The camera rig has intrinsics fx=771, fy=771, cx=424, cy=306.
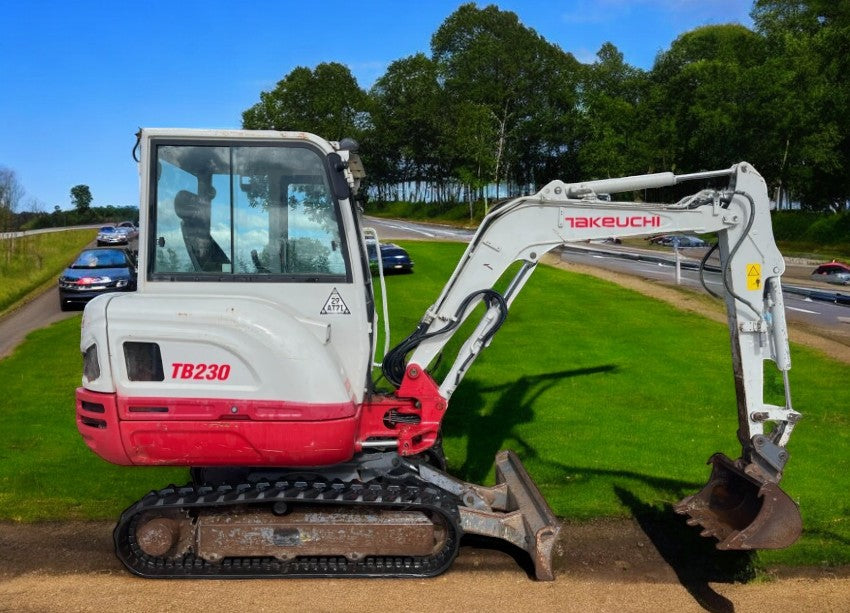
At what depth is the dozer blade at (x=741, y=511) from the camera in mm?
5363

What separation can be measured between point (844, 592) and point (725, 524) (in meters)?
0.93

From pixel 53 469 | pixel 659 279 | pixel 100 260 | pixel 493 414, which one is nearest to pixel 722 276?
pixel 493 414

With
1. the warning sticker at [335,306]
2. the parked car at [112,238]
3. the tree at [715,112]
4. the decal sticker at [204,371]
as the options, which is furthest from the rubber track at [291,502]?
the tree at [715,112]

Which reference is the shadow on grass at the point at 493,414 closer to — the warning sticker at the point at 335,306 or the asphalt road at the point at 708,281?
the warning sticker at the point at 335,306

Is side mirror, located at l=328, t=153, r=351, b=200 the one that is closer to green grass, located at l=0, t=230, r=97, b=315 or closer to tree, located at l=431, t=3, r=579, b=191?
green grass, located at l=0, t=230, r=97, b=315

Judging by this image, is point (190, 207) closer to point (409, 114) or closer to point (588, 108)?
point (588, 108)

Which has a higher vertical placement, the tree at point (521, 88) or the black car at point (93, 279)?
the tree at point (521, 88)

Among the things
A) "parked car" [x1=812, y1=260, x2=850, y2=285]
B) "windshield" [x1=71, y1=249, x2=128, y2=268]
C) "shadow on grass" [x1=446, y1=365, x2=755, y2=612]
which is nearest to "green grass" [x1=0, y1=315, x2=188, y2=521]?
"shadow on grass" [x1=446, y1=365, x2=755, y2=612]

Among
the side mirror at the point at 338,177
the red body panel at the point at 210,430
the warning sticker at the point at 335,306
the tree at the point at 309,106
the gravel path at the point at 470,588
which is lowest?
the gravel path at the point at 470,588

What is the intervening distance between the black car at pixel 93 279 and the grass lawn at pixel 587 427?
419 cm

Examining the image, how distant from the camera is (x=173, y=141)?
5832 millimetres

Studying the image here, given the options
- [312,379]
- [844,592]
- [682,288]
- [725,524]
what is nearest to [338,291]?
[312,379]

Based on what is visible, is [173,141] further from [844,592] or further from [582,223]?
[844,592]

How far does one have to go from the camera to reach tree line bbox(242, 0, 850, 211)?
172ft
